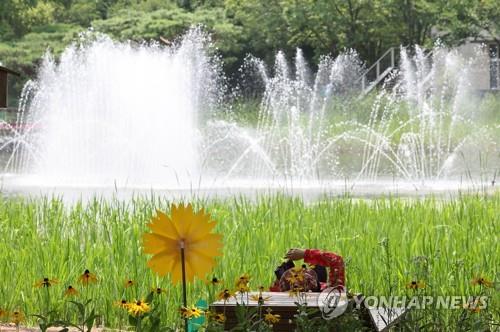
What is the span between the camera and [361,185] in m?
Result: 15.4

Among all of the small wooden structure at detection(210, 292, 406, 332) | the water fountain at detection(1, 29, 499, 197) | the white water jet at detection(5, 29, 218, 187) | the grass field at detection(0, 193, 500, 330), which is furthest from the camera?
the white water jet at detection(5, 29, 218, 187)

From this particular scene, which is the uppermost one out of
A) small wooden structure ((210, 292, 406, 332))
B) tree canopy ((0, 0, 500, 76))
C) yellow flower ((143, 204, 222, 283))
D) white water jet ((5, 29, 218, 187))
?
tree canopy ((0, 0, 500, 76))

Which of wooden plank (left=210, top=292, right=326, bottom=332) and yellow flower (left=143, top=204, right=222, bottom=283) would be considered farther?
wooden plank (left=210, top=292, right=326, bottom=332)

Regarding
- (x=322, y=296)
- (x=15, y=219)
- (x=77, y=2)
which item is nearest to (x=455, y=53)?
(x=77, y=2)

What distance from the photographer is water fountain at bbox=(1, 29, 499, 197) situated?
1817 centimetres

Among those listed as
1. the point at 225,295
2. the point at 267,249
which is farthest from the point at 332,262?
the point at 267,249

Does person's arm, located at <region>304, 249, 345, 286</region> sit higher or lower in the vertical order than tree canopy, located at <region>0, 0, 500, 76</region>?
lower

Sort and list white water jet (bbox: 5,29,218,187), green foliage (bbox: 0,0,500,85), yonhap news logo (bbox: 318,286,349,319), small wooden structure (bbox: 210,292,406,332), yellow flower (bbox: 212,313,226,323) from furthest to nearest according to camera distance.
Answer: green foliage (bbox: 0,0,500,85)
white water jet (bbox: 5,29,218,187)
small wooden structure (bbox: 210,292,406,332)
yonhap news logo (bbox: 318,286,349,319)
yellow flower (bbox: 212,313,226,323)

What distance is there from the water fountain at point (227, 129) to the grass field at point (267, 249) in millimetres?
5457

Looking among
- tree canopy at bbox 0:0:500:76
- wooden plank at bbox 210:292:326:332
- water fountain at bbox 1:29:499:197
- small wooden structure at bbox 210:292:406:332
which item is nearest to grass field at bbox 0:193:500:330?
small wooden structure at bbox 210:292:406:332

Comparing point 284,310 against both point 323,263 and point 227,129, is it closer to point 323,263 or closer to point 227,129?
point 323,263

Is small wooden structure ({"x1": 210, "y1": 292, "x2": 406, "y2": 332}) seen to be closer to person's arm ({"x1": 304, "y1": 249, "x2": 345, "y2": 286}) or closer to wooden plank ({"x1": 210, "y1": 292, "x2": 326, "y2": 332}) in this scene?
wooden plank ({"x1": 210, "y1": 292, "x2": 326, "y2": 332})

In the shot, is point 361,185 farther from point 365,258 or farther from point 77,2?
point 77,2

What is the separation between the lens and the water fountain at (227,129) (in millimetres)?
18172
